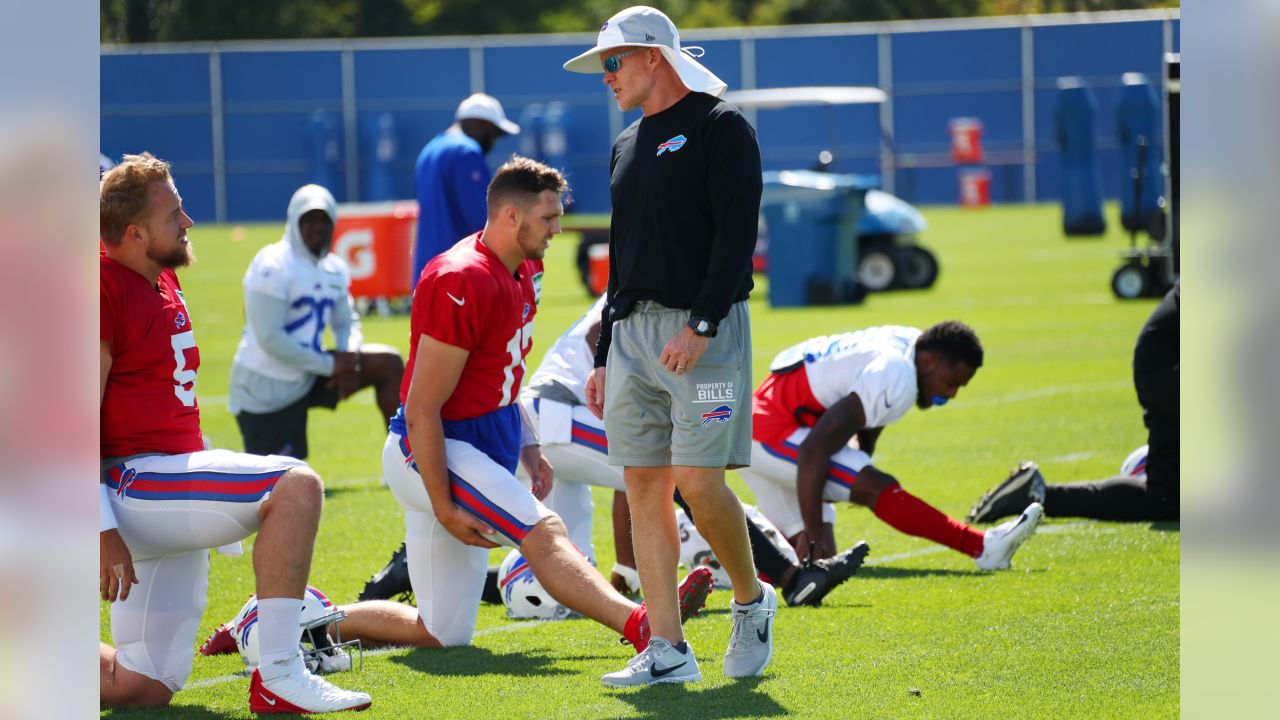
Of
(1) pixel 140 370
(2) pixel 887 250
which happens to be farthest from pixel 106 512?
(2) pixel 887 250

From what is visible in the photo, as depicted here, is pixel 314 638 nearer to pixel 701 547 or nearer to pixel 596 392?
pixel 596 392

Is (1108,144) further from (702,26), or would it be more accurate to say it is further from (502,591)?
(502,591)

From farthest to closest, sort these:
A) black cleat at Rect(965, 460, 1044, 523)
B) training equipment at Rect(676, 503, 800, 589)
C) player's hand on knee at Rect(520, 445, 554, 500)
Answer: black cleat at Rect(965, 460, 1044, 523), training equipment at Rect(676, 503, 800, 589), player's hand on knee at Rect(520, 445, 554, 500)

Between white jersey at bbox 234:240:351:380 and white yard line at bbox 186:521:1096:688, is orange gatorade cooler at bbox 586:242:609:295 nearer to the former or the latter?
white jersey at bbox 234:240:351:380

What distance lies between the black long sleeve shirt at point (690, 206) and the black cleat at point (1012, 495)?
3.28 metres

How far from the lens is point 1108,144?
37.9 meters

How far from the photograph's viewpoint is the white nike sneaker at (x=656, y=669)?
4.97 m

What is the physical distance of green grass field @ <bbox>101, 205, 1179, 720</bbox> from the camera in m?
4.80

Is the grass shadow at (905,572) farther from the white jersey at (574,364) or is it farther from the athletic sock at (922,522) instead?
the white jersey at (574,364)

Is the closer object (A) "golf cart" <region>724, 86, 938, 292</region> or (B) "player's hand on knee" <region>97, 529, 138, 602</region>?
(B) "player's hand on knee" <region>97, 529, 138, 602</region>

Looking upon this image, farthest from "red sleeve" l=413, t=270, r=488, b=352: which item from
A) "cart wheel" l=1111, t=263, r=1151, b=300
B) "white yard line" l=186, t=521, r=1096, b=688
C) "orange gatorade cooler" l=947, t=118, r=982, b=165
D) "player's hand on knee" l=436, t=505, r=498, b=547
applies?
"orange gatorade cooler" l=947, t=118, r=982, b=165

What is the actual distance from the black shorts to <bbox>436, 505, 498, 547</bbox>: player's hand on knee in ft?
12.8

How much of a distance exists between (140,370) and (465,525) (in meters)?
1.16
